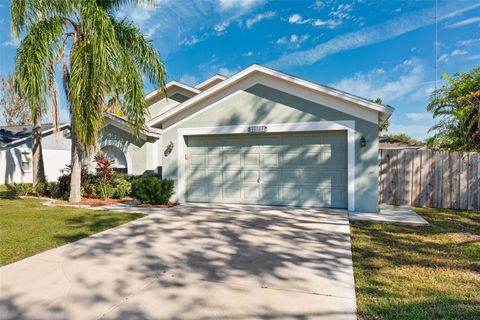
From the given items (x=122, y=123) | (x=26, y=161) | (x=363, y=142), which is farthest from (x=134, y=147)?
(x=26, y=161)

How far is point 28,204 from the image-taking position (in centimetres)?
920

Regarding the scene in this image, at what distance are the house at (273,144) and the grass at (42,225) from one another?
3197 mm

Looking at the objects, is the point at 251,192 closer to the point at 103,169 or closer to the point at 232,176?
the point at 232,176

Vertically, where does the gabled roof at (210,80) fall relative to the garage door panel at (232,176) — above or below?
above

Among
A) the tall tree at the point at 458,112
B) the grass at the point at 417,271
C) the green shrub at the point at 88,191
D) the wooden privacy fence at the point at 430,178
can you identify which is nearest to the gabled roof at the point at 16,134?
the green shrub at the point at 88,191

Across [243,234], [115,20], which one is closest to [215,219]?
[243,234]

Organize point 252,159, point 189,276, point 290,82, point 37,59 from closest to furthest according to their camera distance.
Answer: point 189,276
point 37,59
point 290,82
point 252,159

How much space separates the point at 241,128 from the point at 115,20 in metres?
5.82

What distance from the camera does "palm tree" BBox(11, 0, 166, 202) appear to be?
7906 mm

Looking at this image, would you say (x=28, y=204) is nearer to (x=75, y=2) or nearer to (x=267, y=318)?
(x=75, y=2)

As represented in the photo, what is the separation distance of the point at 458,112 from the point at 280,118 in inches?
307

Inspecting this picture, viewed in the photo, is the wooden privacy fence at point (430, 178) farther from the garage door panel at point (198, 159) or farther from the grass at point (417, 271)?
the garage door panel at point (198, 159)

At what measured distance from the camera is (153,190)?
915cm

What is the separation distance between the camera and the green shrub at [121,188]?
10.7 metres
